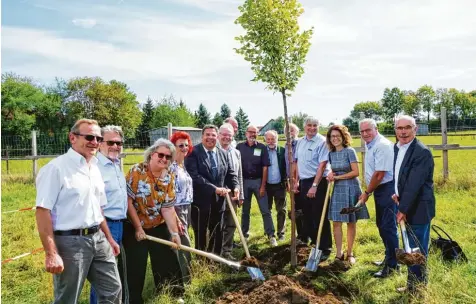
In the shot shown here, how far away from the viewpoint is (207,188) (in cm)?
553

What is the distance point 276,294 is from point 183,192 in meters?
1.72

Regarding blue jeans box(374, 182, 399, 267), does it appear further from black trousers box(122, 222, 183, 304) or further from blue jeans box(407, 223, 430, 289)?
black trousers box(122, 222, 183, 304)

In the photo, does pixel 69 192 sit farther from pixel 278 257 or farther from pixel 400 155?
pixel 278 257

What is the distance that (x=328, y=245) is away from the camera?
6105 mm

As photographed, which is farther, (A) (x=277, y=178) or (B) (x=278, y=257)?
(A) (x=277, y=178)

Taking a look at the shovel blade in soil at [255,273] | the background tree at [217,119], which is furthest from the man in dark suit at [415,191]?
the background tree at [217,119]

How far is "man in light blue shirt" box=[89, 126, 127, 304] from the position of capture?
3.79 m

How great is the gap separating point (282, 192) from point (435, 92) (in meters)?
102

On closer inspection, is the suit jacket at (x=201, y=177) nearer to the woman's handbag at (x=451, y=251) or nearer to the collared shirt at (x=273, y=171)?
the collared shirt at (x=273, y=171)

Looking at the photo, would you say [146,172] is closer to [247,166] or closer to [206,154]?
[206,154]

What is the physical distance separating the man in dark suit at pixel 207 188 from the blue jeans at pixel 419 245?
2428mm

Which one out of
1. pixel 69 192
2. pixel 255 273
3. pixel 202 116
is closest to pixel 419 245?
pixel 255 273

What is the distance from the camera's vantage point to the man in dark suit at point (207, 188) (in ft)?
18.3

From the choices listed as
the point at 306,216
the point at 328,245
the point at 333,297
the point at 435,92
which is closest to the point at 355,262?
the point at 328,245
